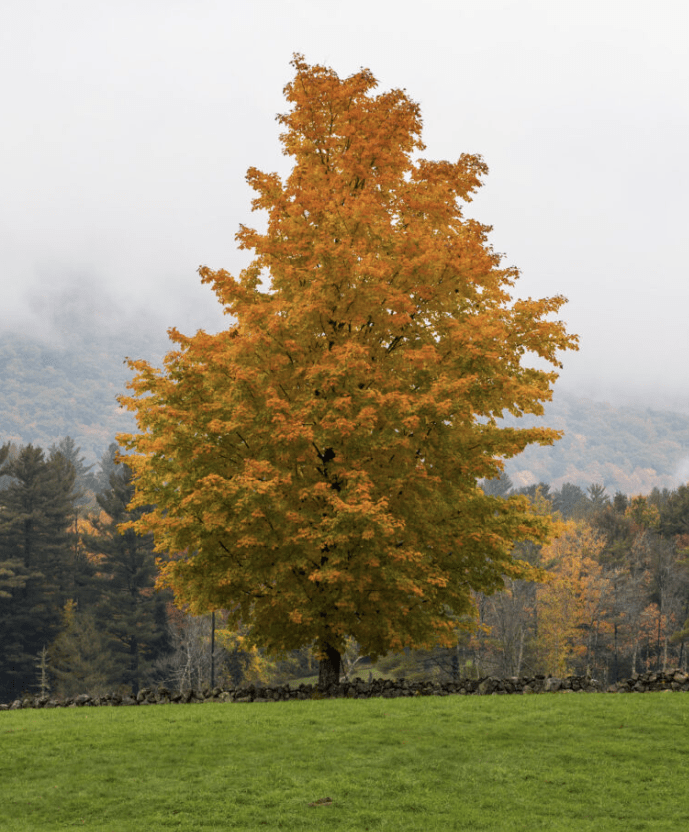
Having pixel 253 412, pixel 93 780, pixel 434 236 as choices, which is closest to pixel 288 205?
pixel 434 236

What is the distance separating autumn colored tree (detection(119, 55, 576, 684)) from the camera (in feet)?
43.5

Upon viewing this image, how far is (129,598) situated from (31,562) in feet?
24.2

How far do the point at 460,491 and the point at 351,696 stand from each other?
4683mm

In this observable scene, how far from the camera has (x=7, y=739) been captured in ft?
Answer: 36.7

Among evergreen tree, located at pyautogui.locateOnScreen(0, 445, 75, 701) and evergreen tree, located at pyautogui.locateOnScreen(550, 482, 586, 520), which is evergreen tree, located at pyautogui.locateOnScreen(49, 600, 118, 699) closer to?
evergreen tree, located at pyautogui.locateOnScreen(0, 445, 75, 701)

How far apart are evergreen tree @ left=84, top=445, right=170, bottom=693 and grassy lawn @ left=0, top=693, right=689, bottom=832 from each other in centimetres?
3979

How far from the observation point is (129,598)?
167 feet

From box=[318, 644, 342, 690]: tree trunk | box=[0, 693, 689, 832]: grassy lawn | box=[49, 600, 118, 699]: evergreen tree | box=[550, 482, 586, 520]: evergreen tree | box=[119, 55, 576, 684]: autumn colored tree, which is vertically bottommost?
box=[49, 600, 118, 699]: evergreen tree

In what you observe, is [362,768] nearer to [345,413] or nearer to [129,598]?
[345,413]

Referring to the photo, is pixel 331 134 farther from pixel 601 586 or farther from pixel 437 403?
pixel 601 586

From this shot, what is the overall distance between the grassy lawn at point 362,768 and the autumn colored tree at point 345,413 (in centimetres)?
245

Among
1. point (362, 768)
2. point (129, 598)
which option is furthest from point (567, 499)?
point (362, 768)

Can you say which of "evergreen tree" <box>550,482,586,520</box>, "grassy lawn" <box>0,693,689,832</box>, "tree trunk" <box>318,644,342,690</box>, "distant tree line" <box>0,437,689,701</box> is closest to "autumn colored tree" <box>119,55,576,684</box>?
"tree trunk" <box>318,644,342,690</box>

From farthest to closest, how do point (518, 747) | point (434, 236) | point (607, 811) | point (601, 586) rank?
point (601, 586), point (434, 236), point (518, 747), point (607, 811)
